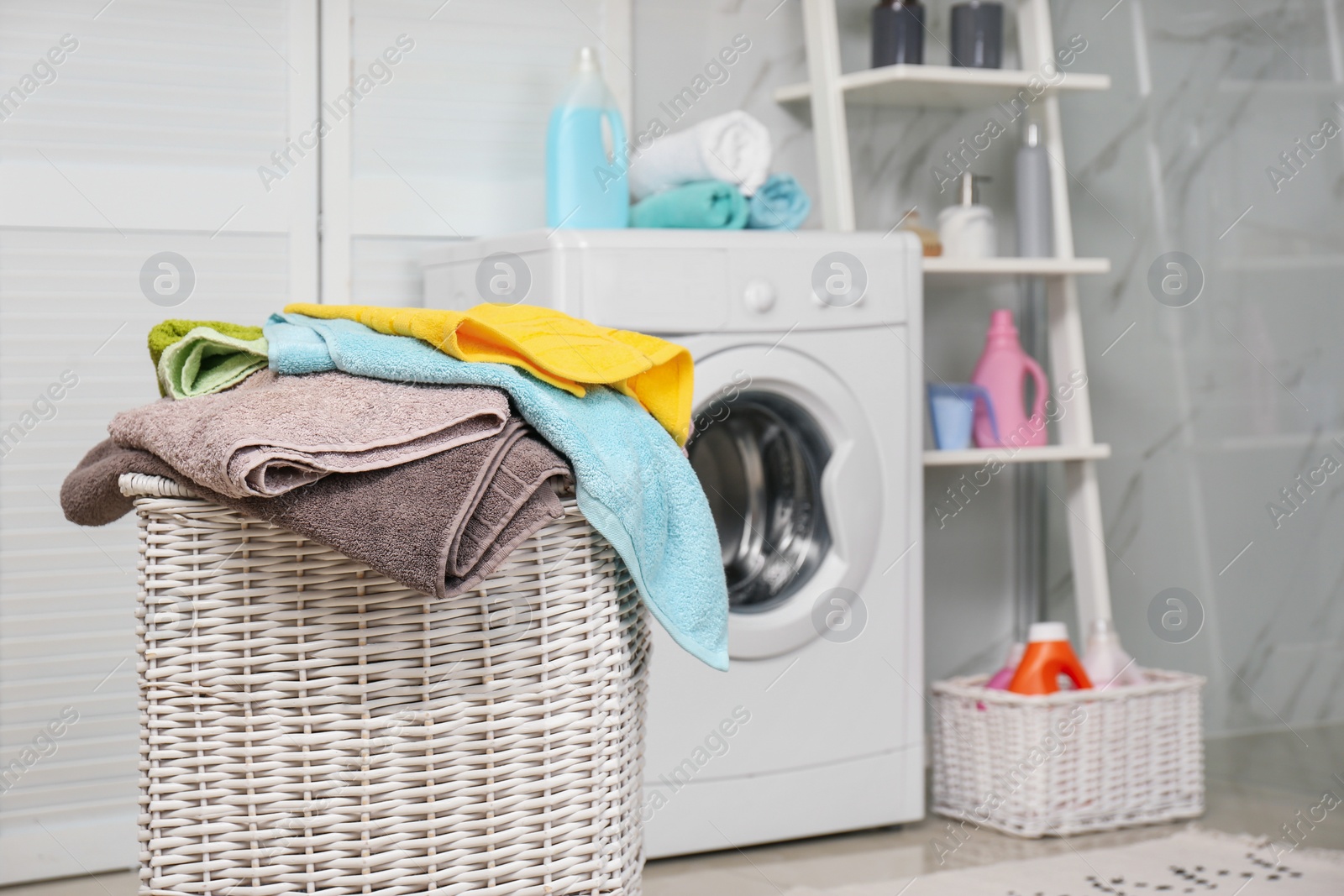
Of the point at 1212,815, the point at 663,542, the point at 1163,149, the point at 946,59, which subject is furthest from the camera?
the point at 946,59

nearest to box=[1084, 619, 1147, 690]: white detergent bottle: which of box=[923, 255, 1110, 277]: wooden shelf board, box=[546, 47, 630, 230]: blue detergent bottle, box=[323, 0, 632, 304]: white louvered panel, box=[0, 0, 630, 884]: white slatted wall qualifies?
box=[923, 255, 1110, 277]: wooden shelf board

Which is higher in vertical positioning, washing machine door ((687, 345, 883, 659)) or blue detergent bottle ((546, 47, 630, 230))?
blue detergent bottle ((546, 47, 630, 230))

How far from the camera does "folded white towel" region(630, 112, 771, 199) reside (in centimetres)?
192

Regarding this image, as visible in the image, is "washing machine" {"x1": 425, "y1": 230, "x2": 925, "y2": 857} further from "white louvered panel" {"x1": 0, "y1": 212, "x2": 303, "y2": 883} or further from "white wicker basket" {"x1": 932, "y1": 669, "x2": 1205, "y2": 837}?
"white louvered panel" {"x1": 0, "y1": 212, "x2": 303, "y2": 883}

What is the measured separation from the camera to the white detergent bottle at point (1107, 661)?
6.76ft

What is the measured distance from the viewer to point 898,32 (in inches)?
85.9

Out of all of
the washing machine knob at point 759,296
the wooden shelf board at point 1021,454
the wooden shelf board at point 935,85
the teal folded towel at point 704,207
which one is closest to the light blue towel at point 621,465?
the washing machine knob at point 759,296

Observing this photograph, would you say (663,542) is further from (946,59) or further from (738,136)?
(946,59)

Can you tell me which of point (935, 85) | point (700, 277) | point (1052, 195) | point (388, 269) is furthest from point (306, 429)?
point (1052, 195)

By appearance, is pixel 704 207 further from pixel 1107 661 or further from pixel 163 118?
pixel 1107 661

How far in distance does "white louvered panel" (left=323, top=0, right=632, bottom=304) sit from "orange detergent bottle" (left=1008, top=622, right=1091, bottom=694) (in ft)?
3.52

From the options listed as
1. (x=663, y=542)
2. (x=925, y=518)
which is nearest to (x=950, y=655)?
(x=925, y=518)

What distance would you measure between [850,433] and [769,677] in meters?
0.38

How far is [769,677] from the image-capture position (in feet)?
6.02
